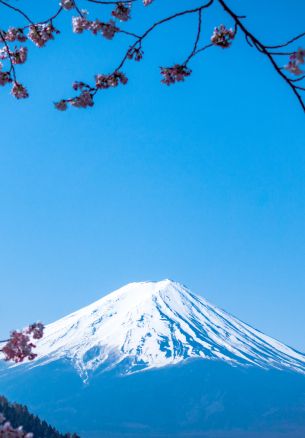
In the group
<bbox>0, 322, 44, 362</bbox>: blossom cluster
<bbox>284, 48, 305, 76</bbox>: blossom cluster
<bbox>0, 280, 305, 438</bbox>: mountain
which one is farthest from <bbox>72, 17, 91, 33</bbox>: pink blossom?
<bbox>0, 280, 305, 438</bbox>: mountain

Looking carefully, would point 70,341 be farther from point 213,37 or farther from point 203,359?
point 213,37

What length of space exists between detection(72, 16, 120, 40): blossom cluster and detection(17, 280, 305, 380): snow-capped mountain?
5939 inches

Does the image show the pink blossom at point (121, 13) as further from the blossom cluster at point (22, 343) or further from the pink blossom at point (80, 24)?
the blossom cluster at point (22, 343)

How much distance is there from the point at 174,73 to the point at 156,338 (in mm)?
160722

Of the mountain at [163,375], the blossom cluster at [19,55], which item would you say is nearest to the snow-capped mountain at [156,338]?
the mountain at [163,375]

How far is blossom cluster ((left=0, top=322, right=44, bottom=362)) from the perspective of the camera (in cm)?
366

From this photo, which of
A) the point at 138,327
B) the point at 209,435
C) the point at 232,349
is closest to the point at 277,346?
the point at 232,349

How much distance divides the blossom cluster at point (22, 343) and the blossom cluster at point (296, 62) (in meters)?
2.02

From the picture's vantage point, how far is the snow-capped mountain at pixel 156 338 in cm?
15475

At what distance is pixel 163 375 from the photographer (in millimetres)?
151625

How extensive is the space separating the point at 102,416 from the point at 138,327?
31.9m

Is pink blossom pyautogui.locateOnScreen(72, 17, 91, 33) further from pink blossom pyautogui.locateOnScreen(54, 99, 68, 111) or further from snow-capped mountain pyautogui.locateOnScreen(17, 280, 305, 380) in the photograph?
snow-capped mountain pyautogui.locateOnScreen(17, 280, 305, 380)

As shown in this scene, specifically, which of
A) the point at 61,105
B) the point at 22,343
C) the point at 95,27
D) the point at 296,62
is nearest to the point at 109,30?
the point at 95,27

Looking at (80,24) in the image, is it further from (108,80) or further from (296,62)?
(296,62)
